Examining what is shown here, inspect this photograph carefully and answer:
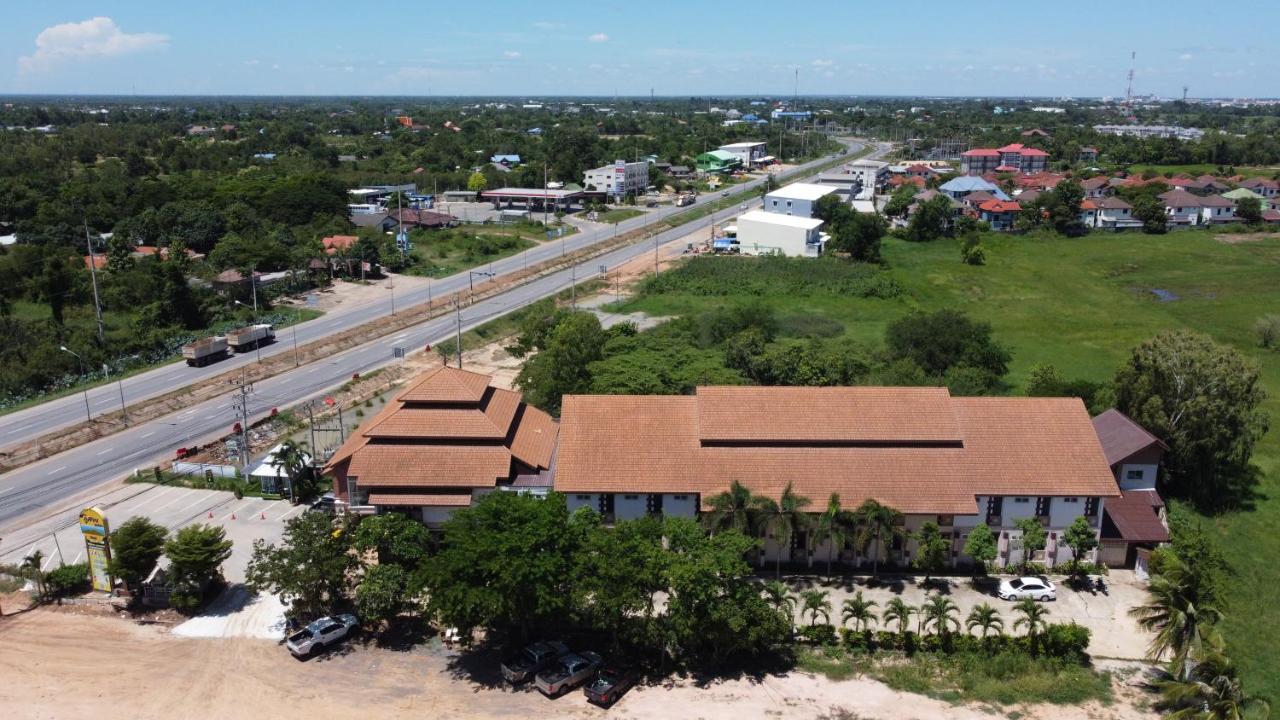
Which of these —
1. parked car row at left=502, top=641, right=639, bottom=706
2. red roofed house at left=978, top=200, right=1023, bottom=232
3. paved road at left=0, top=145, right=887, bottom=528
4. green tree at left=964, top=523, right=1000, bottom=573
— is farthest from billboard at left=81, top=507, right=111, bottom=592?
red roofed house at left=978, top=200, right=1023, bottom=232

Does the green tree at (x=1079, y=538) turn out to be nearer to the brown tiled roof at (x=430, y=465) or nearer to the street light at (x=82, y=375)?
the brown tiled roof at (x=430, y=465)

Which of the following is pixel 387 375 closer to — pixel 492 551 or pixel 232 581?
pixel 232 581

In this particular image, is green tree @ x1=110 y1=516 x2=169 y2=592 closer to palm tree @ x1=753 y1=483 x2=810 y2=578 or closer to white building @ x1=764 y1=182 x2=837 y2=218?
palm tree @ x1=753 y1=483 x2=810 y2=578

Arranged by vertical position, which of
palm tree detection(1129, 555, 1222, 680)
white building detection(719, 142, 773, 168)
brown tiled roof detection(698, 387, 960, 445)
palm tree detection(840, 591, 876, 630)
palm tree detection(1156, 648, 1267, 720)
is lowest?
palm tree detection(840, 591, 876, 630)

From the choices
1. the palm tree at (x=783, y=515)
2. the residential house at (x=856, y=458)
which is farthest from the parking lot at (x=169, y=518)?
the palm tree at (x=783, y=515)

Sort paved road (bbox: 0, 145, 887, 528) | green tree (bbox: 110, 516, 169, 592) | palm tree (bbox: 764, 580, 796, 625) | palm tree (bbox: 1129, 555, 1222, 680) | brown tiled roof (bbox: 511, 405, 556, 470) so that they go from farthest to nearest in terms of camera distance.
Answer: paved road (bbox: 0, 145, 887, 528) → brown tiled roof (bbox: 511, 405, 556, 470) → green tree (bbox: 110, 516, 169, 592) → palm tree (bbox: 764, 580, 796, 625) → palm tree (bbox: 1129, 555, 1222, 680)

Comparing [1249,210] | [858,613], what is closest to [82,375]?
[858,613]

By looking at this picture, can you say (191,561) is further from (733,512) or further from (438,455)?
(733,512)
